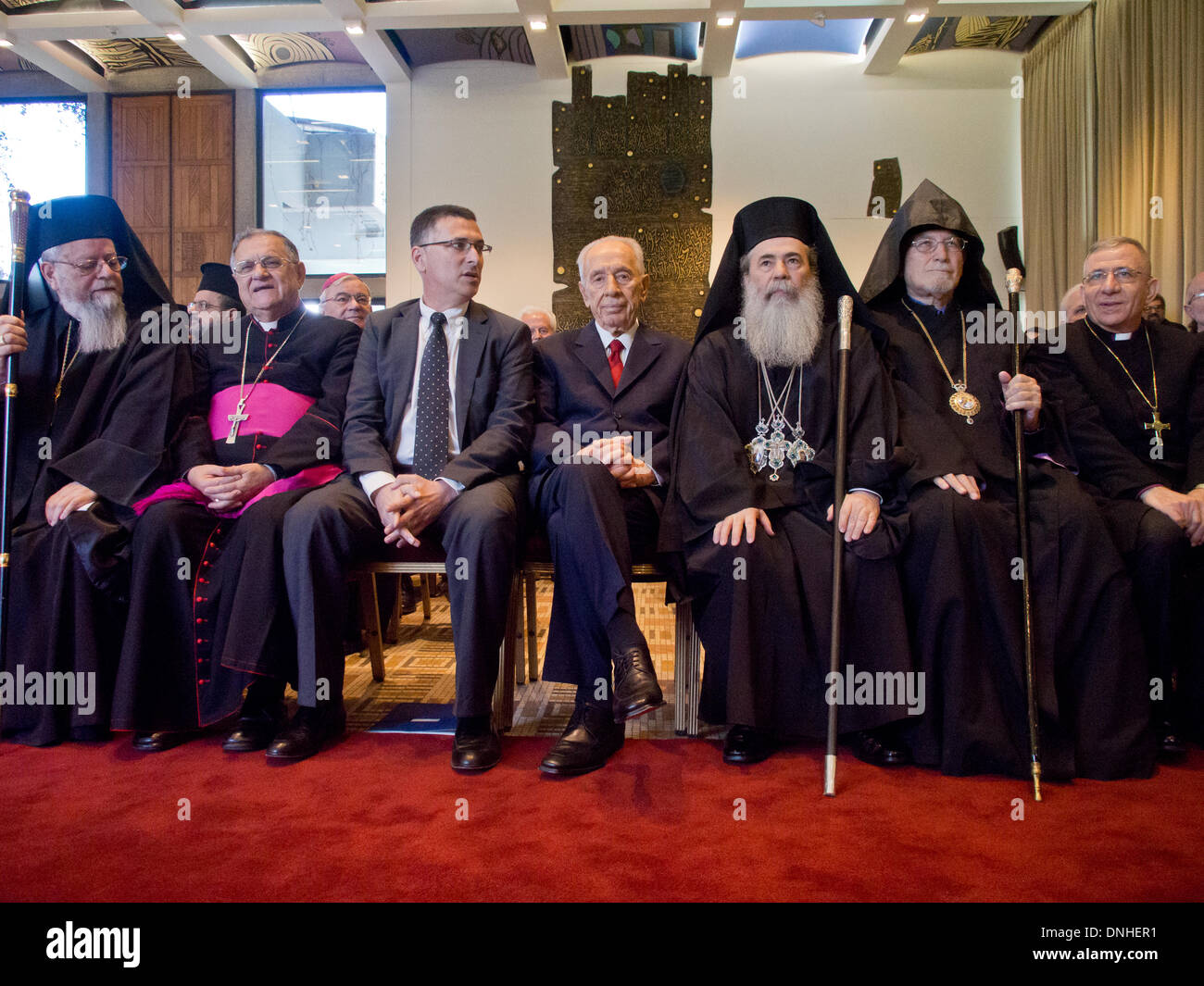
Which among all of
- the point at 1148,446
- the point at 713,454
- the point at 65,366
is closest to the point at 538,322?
the point at 65,366

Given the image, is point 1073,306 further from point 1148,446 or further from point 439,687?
point 439,687

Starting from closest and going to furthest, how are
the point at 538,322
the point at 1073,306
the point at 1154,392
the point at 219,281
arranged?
the point at 1154,392
the point at 1073,306
the point at 219,281
the point at 538,322

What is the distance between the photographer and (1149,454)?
3008 millimetres

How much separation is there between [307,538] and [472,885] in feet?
4.13

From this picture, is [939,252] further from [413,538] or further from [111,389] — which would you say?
[111,389]

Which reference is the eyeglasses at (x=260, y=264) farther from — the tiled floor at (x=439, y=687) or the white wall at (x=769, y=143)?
the white wall at (x=769, y=143)

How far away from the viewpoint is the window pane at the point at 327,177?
26.1 ft

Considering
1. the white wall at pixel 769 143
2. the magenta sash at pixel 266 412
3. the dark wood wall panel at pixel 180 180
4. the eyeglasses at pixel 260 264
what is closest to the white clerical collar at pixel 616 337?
the magenta sash at pixel 266 412

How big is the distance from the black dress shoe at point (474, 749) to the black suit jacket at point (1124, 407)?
89.1 inches

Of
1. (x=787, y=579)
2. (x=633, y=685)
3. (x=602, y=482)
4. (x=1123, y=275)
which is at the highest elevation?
(x=1123, y=275)

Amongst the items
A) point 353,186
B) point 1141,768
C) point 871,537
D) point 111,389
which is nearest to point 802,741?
point 871,537

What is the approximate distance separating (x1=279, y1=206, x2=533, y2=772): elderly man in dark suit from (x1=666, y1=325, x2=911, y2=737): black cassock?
628 millimetres

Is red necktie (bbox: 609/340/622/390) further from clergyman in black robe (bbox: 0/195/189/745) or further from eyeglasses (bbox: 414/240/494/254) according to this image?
clergyman in black robe (bbox: 0/195/189/745)

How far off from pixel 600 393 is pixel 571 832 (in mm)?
1656
